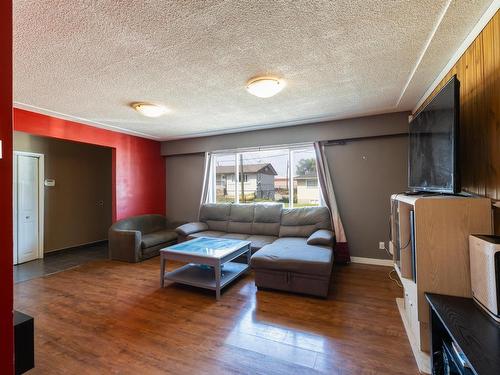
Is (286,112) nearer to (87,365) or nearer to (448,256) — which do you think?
(448,256)

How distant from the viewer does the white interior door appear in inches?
153

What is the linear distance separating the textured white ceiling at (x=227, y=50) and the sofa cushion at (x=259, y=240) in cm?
211

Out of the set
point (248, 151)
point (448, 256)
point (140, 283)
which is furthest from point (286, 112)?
point (140, 283)

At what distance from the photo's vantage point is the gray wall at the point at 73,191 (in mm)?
4449

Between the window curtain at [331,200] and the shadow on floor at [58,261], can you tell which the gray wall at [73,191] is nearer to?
the shadow on floor at [58,261]

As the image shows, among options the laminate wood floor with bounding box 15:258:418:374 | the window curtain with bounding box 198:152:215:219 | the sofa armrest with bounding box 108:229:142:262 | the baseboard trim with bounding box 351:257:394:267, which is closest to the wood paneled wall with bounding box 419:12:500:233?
the laminate wood floor with bounding box 15:258:418:374

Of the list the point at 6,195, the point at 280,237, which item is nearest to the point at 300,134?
the point at 280,237

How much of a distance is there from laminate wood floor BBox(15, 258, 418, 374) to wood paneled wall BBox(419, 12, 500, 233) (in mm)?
1310

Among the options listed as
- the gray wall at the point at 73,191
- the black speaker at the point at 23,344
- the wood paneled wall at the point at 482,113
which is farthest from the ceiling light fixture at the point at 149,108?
the wood paneled wall at the point at 482,113

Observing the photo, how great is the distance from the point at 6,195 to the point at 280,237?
3434mm

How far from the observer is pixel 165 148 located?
17.8ft

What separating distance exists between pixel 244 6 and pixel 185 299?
2767 mm

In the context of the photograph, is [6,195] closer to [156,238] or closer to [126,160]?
[156,238]

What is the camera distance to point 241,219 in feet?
14.4
